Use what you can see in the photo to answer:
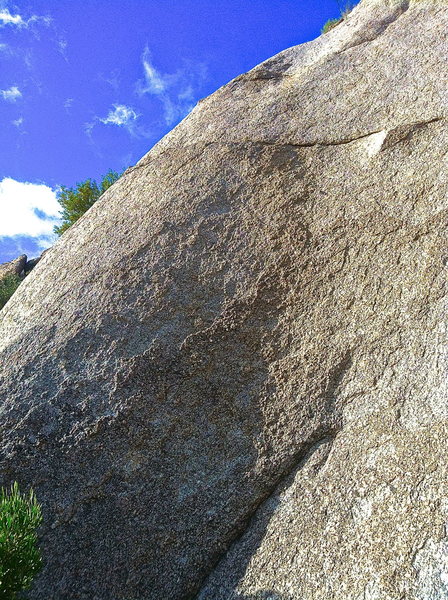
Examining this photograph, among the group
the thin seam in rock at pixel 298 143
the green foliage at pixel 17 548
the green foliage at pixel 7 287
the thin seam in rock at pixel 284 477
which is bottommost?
the thin seam in rock at pixel 284 477

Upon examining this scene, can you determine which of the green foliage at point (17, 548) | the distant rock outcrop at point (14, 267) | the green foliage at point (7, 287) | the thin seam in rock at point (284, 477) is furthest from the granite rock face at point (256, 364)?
the distant rock outcrop at point (14, 267)

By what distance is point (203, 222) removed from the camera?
20.7ft

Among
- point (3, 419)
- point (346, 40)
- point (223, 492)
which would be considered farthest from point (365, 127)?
point (3, 419)

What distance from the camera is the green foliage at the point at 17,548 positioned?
3.99 m

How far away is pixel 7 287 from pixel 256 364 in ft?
53.2

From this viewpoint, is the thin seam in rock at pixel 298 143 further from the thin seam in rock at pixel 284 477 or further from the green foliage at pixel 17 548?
the green foliage at pixel 17 548

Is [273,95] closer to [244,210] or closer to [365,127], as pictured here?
[365,127]

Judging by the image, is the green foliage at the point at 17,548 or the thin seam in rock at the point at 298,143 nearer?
the green foliage at the point at 17,548

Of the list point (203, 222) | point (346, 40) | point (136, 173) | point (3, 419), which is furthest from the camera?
point (346, 40)

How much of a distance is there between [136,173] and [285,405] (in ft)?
12.1

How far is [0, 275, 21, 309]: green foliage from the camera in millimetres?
18344

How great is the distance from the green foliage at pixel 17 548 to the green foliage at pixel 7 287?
14.8m

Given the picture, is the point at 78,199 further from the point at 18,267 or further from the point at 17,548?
the point at 17,548

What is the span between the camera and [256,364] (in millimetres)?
5402
